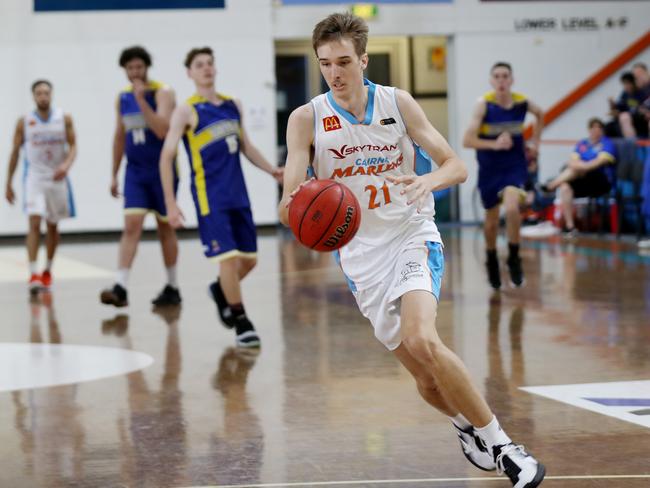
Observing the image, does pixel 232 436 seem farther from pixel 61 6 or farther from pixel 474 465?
pixel 61 6

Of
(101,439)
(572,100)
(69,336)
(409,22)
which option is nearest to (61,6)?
(409,22)

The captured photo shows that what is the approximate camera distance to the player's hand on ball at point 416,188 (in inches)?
149

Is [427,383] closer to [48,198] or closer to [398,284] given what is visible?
[398,284]

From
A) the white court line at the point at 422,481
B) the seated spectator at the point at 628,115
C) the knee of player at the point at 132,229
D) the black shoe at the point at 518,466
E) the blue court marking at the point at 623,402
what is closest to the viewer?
the black shoe at the point at 518,466

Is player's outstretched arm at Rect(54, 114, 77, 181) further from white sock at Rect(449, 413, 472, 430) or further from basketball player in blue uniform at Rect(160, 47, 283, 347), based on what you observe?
white sock at Rect(449, 413, 472, 430)

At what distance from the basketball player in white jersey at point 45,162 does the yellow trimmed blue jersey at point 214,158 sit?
12.6ft

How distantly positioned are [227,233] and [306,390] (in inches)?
73.8

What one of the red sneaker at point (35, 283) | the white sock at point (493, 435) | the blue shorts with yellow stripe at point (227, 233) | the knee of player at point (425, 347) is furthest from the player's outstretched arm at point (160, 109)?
the white sock at point (493, 435)

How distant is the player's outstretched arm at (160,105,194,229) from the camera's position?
7.38 meters

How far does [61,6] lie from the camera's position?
61.0 ft

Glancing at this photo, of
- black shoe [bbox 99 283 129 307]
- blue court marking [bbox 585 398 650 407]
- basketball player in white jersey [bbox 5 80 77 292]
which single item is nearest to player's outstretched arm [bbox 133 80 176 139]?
black shoe [bbox 99 283 129 307]

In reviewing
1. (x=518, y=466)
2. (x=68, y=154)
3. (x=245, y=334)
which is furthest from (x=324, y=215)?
(x=68, y=154)

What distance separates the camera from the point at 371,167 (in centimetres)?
430

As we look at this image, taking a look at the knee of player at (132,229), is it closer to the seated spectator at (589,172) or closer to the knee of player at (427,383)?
the knee of player at (427,383)
